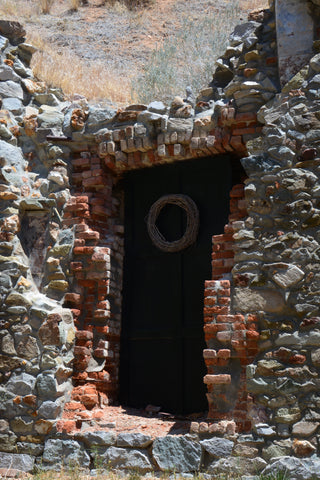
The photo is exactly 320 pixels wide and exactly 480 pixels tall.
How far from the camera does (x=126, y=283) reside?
6.21 meters

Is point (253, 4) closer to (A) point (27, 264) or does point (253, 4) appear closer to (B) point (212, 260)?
(B) point (212, 260)

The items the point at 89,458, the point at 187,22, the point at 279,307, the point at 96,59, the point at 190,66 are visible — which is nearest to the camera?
the point at 279,307

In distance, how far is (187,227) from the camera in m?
5.92

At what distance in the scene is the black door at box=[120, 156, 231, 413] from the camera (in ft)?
19.0

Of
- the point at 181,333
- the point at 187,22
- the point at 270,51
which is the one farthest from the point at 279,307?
the point at 187,22

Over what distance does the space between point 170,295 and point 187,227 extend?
2.35 feet

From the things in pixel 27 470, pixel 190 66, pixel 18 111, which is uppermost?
pixel 190 66

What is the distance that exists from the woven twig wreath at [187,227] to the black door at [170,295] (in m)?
0.10

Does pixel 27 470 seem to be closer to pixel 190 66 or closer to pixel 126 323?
pixel 126 323

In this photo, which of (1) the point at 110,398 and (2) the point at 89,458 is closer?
(2) the point at 89,458

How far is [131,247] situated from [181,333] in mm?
1089

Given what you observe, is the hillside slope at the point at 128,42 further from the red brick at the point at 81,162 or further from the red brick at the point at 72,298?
the red brick at the point at 72,298

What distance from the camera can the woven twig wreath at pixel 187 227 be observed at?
5.89 m

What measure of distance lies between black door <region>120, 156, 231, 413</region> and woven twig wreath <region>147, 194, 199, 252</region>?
0.10m
